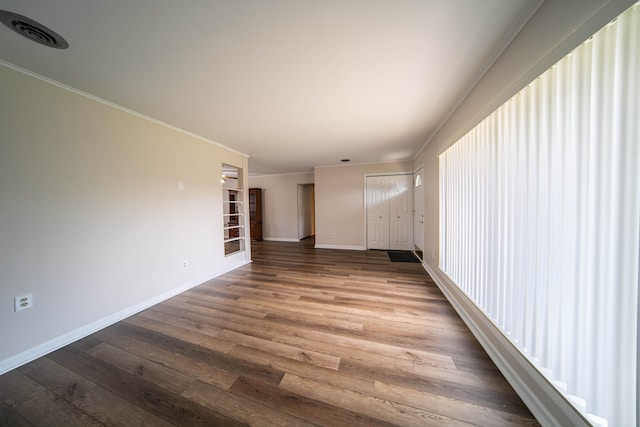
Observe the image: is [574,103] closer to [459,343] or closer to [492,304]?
[492,304]

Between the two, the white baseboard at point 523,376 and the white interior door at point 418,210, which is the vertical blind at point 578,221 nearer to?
the white baseboard at point 523,376

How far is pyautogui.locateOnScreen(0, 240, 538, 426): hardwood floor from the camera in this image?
1.15 metres

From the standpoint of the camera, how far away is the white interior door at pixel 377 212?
5141 millimetres

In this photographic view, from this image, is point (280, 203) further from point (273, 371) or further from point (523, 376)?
point (523, 376)

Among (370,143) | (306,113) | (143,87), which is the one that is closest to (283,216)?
(370,143)

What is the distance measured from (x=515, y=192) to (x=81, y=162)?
3.75 meters

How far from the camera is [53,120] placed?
176 centimetres

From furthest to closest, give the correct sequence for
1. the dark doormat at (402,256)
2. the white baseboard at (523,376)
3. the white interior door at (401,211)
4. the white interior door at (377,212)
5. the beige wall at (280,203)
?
the beige wall at (280,203) < the white interior door at (377,212) < the white interior door at (401,211) < the dark doormat at (402,256) < the white baseboard at (523,376)

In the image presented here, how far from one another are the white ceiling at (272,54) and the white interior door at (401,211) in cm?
257

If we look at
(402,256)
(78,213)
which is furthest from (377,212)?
(78,213)

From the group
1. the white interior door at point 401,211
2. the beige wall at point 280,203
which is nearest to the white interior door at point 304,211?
the beige wall at point 280,203

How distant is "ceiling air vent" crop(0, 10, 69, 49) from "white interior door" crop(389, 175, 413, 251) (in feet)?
17.1

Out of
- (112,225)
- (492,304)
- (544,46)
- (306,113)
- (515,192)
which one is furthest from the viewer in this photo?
(306,113)

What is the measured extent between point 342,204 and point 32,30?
491 cm
